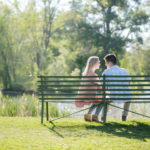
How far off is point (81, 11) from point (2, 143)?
3005 cm

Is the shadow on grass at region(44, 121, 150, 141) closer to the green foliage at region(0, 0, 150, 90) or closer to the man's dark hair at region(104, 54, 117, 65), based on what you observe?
the man's dark hair at region(104, 54, 117, 65)

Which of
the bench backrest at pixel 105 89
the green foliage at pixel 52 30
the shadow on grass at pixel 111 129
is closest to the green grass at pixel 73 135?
the shadow on grass at pixel 111 129

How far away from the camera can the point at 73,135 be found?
5.00 meters

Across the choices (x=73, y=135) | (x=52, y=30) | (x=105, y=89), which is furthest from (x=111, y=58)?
(x=52, y=30)

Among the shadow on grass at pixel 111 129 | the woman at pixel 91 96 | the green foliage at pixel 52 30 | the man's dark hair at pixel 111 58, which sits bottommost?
the shadow on grass at pixel 111 129

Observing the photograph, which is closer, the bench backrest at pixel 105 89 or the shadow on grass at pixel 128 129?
the shadow on grass at pixel 128 129

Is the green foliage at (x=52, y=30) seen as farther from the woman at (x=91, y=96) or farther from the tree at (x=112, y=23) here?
the woman at (x=91, y=96)

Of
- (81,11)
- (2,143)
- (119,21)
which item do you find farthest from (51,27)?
(2,143)

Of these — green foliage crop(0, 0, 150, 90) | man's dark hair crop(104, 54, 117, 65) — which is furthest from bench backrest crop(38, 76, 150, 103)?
green foliage crop(0, 0, 150, 90)

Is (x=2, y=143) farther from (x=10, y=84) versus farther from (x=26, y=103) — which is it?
(x=10, y=84)

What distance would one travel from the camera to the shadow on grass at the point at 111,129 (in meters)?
5.09

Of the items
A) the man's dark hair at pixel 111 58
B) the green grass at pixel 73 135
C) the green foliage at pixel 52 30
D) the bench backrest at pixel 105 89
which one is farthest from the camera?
the green foliage at pixel 52 30

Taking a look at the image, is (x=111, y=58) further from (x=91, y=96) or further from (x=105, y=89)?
(x=91, y=96)

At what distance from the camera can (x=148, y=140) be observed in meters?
4.65
